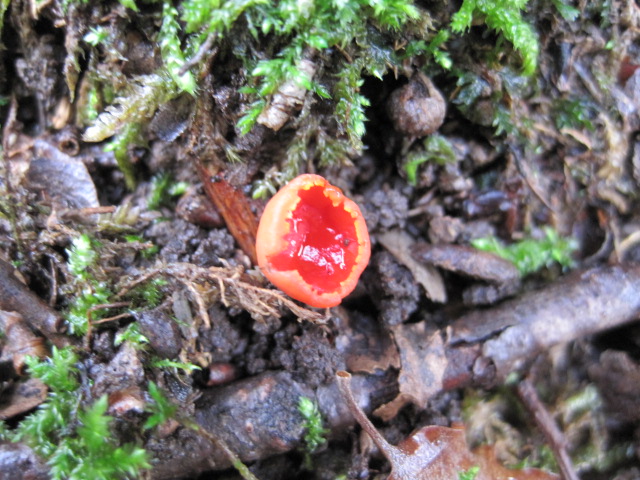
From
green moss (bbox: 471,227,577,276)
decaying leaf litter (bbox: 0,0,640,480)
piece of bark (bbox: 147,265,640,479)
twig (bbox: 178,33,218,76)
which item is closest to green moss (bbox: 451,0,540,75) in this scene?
decaying leaf litter (bbox: 0,0,640,480)

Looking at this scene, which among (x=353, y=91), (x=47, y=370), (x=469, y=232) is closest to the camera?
(x=47, y=370)

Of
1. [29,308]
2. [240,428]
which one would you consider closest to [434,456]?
[240,428]

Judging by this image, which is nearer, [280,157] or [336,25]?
[336,25]

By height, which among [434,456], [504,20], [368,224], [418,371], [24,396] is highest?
[504,20]

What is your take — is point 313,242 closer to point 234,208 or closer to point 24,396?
point 234,208

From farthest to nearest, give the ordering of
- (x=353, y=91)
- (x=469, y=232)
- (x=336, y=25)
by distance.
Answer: (x=469, y=232) → (x=353, y=91) → (x=336, y=25)

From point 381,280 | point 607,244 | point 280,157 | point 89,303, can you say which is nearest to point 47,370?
point 89,303

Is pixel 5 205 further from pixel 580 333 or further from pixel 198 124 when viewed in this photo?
pixel 580 333
